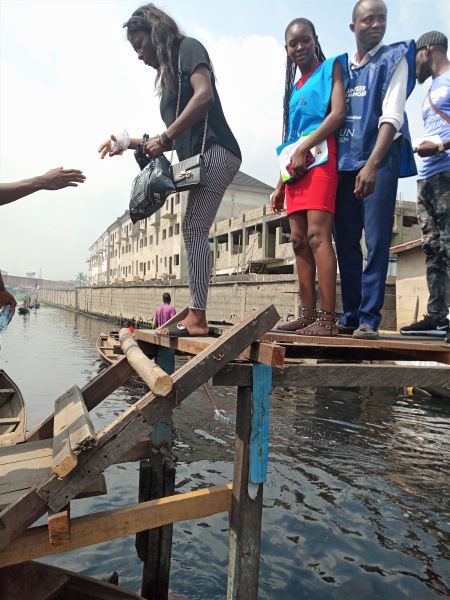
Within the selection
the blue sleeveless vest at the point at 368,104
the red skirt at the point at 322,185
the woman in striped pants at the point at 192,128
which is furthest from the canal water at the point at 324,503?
the blue sleeveless vest at the point at 368,104

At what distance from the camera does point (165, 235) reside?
2112 inches

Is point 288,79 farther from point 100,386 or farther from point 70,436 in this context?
point 70,436

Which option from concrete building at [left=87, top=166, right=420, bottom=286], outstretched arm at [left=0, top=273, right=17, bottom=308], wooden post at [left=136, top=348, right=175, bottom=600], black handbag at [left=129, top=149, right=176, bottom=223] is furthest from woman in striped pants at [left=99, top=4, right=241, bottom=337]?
concrete building at [left=87, top=166, right=420, bottom=286]

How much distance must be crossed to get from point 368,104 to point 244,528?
337cm

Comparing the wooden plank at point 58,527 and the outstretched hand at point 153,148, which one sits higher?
the outstretched hand at point 153,148

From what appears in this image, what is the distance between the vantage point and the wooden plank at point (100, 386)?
3.74m

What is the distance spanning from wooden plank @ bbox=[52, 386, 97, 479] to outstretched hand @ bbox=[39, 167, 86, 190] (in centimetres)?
181

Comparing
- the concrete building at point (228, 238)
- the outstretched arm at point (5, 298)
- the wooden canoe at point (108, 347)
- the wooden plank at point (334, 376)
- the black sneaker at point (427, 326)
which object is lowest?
the wooden canoe at point (108, 347)

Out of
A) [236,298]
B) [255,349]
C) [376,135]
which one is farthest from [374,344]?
[236,298]

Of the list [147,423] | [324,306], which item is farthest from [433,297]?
[147,423]

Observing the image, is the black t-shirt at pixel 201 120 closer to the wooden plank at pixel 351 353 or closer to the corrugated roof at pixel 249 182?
the wooden plank at pixel 351 353

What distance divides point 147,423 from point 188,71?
2.60 metres

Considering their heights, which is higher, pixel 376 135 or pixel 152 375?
pixel 376 135

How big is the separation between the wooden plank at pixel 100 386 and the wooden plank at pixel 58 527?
1429 millimetres
